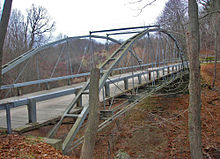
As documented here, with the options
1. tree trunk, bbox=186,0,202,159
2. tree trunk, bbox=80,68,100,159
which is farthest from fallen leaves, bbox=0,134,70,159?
tree trunk, bbox=186,0,202,159

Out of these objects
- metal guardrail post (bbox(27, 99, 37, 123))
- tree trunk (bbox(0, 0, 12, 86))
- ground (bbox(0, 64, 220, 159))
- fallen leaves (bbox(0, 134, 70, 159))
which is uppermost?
tree trunk (bbox(0, 0, 12, 86))

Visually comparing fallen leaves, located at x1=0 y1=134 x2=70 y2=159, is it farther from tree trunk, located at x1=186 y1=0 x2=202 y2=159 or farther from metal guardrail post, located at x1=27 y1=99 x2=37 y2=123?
tree trunk, located at x1=186 y1=0 x2=202 y2=159

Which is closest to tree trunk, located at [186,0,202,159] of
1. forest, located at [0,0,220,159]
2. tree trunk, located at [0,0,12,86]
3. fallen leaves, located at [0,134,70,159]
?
forest, located at [0,0,220,159]

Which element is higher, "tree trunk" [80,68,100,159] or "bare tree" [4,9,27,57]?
"bare tree" [4,9,27,57]

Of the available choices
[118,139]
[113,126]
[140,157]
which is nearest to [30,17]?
[113,126]

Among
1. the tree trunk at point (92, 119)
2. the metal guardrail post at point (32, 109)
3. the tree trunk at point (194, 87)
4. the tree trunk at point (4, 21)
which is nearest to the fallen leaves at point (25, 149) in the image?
the metal guardrail post at point (32, 109)

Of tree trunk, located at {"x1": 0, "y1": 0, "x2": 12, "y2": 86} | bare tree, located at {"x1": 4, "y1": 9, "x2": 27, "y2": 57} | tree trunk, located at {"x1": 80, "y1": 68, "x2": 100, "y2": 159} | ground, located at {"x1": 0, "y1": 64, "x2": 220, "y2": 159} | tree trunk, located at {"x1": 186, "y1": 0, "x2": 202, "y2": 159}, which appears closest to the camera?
tree trunk, located at {"x1": 80, "y1": 68, "x2": 100, "y2": 159}

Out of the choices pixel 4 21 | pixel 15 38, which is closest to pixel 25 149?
pixel 4 21

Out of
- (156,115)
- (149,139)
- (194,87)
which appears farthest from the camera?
(149,139)

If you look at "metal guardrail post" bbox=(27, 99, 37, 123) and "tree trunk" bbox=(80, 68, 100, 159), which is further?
"metal guardrail post" bbox=(27, 99, 37, 123)

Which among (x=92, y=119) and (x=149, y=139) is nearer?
(x=92, y=119)

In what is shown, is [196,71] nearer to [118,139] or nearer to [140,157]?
[140,157]

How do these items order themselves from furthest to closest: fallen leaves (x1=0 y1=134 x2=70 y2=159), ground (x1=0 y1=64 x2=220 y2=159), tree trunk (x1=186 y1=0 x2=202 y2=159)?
ground (x1=0 y1=64 x2=220 y2=159) < tree trunk (x1=186 y1=0 x2=202 y2=159) < fallen leaves (x1=0 y1=134 x2=70 y2=159)

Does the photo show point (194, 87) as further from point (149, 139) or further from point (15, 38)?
point (15, 38)
